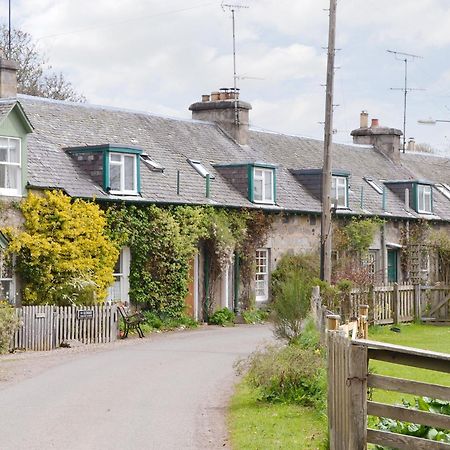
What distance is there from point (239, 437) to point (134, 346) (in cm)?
1207

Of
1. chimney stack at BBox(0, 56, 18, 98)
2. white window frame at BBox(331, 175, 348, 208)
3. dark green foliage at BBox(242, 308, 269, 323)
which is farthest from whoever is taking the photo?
white window frame at BBox(331, 175, 348, 208)

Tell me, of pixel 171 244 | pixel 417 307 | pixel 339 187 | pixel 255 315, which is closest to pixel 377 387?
pixel 171 244

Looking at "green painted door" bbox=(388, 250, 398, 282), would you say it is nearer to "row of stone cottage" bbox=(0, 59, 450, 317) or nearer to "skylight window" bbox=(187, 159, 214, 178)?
"row of stone cottage" bbox=(0, 59, 450, 317)

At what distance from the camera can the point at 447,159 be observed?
5541 cm

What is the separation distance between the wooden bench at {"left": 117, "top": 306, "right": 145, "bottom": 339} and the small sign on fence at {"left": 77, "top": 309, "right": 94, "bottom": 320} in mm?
1521

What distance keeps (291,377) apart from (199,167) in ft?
64.3

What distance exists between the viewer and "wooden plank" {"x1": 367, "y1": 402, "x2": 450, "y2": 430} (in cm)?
925

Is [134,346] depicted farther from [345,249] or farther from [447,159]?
[447,159]

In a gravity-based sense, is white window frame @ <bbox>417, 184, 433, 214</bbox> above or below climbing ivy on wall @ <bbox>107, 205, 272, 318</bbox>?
above

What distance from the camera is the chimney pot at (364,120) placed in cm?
5131

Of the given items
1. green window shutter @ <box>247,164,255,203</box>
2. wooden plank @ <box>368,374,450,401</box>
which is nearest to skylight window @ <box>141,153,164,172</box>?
green window shutter @ <box>247,164,255,203</box>

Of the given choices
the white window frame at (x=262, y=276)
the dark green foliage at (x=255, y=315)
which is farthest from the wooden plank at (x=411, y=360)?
the white window frame at (x=262, y=276)

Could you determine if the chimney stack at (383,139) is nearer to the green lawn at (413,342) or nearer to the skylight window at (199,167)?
the skylight window at (199,167)

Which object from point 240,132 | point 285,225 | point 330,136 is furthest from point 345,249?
point 330,136
